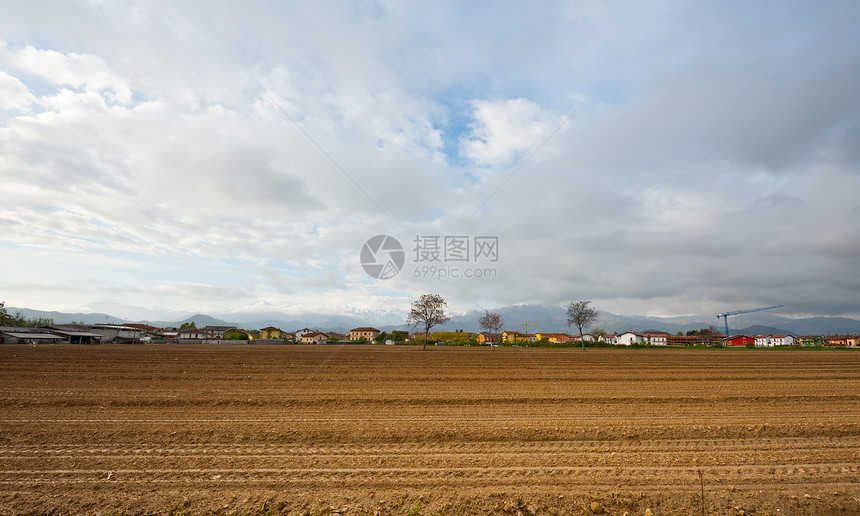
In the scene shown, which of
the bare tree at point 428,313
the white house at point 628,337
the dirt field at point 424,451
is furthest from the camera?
the white house at point 628,337

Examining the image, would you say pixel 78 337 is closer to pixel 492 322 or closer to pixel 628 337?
pixel 492 322

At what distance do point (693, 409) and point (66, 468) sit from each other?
19245mm

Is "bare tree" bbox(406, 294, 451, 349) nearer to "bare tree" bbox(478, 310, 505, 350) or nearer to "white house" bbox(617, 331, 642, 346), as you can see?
"bare tree" bbox(478, 310, 505, 350)

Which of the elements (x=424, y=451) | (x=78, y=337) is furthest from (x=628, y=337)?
(x=78, y=337)

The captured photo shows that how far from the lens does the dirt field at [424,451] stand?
741cm

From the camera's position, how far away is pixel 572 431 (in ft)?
37.6

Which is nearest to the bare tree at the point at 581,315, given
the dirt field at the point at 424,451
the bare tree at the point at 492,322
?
the bare tree at the point at 492,322

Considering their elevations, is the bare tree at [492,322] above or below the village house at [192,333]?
above

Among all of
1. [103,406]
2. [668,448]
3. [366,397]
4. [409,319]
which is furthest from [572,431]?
[409,319]

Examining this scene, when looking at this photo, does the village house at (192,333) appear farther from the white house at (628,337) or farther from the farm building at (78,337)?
the white house at (628,337)

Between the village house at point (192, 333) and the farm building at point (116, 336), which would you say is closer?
the farm building at point (116, 336)

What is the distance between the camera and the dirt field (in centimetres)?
741

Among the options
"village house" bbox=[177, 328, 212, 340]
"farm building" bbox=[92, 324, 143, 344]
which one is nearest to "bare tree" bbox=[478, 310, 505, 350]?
"farm building" bbox=[92, 324, 143, 344]

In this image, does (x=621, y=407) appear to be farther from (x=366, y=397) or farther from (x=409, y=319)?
(x=409, y=319)
